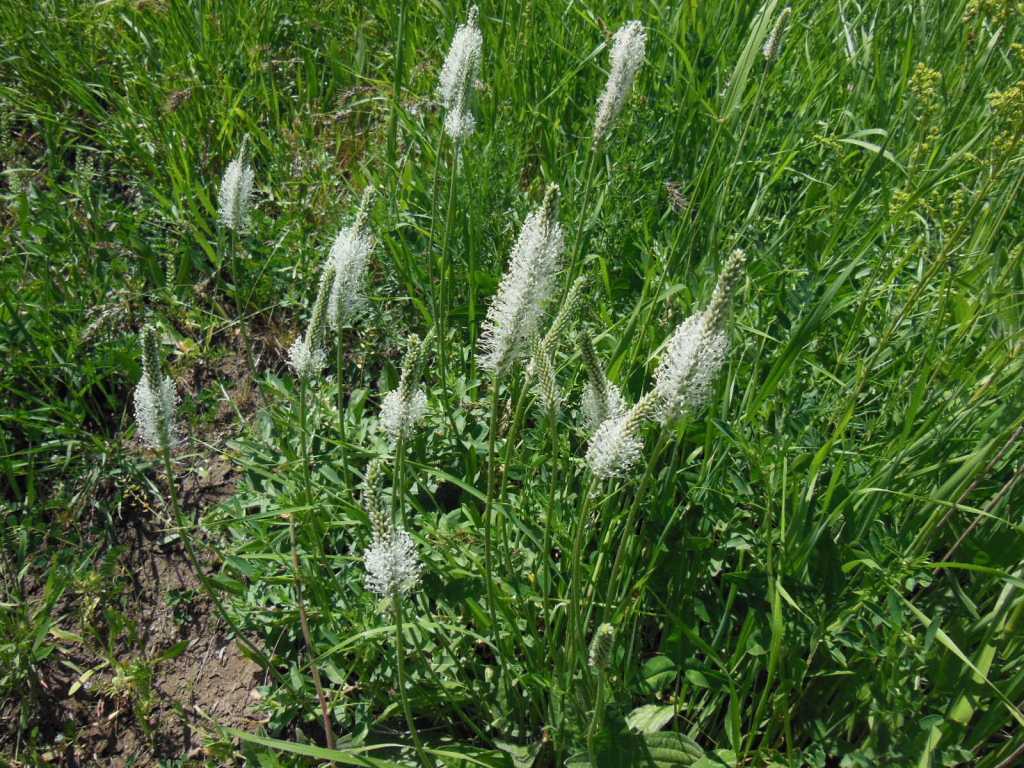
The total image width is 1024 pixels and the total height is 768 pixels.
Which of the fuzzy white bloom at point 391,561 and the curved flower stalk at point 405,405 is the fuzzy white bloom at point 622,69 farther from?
the fuzzy white bloom at point 391,561

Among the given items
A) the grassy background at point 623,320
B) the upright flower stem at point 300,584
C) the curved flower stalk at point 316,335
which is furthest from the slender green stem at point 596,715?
the curved flower stalk at point 316,335

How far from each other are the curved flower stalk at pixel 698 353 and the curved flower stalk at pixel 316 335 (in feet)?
2.87

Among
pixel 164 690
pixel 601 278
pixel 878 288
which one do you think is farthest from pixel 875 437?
pixel 164 690

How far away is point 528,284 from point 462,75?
97 cm

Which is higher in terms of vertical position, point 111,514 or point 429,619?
point 429,619

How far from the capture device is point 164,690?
2.66 metres

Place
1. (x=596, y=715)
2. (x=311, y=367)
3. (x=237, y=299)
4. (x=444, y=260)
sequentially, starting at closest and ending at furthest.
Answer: (x=596, y=715), (x=311, y=367), (x=444, y=260), (x=237, y=299)

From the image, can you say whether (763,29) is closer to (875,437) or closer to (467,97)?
(467,97)

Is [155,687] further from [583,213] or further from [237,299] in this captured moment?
[583,213]

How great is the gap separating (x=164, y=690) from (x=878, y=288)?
264 cm

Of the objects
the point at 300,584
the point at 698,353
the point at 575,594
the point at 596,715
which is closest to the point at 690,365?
the point at 698,353

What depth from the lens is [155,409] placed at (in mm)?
1873

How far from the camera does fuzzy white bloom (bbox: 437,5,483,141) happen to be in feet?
7.44

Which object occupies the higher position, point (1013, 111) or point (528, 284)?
point (1013, 111)
